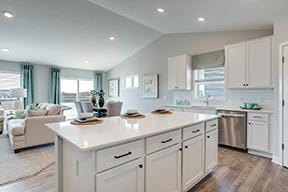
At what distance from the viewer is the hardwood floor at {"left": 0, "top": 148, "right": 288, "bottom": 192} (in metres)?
2.28

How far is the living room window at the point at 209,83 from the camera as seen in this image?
187 inches

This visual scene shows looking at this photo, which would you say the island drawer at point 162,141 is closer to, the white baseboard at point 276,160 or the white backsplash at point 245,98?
the white baseboard at point 276,160

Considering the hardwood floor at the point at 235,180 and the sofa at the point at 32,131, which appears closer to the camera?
the hardwood floor at the point at 235,180

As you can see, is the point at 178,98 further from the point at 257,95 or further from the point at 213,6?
Result: the point at 213,6

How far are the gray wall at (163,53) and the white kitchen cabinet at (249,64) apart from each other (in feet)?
1.70

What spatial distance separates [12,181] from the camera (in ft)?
7.95

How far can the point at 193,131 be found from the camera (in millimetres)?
2197

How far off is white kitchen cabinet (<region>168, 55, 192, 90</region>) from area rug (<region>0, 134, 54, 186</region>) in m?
3.76

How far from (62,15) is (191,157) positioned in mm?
4178

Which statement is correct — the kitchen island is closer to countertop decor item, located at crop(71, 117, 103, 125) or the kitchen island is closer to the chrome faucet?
countertop decor item, located at crop(71, 117, 103, 125)

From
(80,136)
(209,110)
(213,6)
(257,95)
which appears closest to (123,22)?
(213,6)

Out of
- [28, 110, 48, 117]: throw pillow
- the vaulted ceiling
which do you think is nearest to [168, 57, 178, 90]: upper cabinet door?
the vaulted ceiling

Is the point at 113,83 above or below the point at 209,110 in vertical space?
above

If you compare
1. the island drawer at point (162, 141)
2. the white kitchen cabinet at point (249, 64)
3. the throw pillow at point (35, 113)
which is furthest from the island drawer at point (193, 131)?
the throw pillow at point (35, 113)
